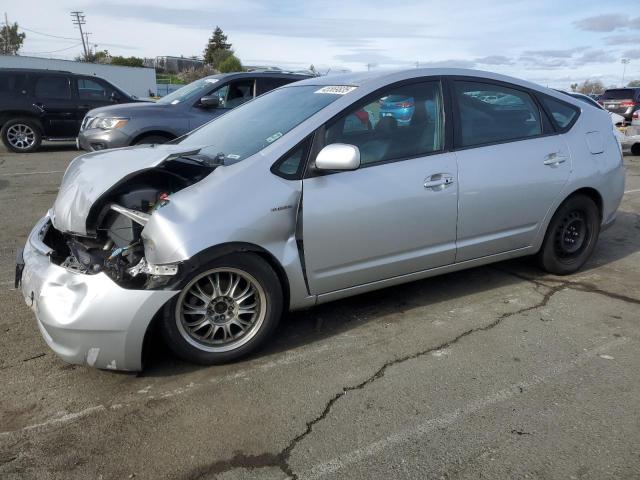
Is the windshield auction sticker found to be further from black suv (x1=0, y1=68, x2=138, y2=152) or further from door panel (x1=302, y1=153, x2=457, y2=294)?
black suv (x1=0, y1=68, x2=138, y2=152)

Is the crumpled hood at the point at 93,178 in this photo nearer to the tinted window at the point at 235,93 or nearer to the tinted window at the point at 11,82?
the tinted window at the point at 235,93

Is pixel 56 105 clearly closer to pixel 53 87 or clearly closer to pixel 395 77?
pixel 53 87

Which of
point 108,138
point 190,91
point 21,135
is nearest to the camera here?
point 108,138

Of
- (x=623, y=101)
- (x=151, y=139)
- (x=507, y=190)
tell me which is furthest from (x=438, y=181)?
(x=623, y=101)

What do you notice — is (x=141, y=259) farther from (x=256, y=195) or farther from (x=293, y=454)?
(x=293, y=454)

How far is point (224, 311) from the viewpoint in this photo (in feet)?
10.6

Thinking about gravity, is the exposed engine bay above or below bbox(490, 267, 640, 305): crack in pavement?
above

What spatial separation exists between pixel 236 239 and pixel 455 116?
193 cm

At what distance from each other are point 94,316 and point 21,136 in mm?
12105

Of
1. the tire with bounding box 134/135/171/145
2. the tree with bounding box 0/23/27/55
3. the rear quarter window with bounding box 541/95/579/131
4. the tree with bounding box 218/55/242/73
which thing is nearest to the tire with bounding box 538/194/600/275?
the rear quarter window with bounding box 541/95/579/131

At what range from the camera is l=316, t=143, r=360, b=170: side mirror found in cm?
330

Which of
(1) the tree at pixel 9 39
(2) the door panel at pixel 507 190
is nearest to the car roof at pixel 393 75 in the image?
(2) the door panel at pixel 507 190

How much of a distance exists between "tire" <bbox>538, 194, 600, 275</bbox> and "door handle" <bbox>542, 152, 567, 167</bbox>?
1.19 ft

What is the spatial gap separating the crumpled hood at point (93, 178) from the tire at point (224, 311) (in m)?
0.77
